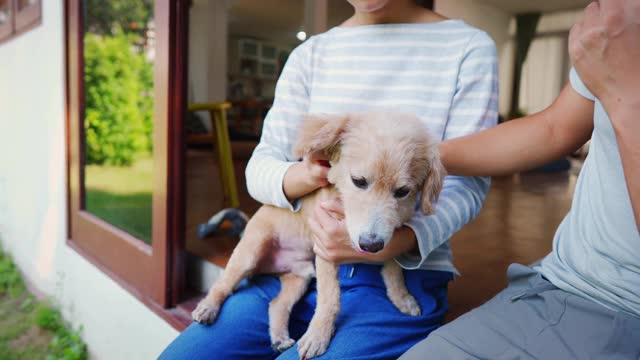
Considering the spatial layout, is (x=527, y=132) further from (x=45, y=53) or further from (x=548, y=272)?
(x=45, y=53)

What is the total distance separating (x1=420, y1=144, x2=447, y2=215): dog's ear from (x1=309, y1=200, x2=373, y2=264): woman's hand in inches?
7.6

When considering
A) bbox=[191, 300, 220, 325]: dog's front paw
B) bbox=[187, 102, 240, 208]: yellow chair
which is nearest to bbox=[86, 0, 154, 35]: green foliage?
bbox=[187, 102, 240, 208]: yellow chair

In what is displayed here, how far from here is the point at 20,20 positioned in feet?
14.7

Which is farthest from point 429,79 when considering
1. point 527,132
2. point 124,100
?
point 124,100

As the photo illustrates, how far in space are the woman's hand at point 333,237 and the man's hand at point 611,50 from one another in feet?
1.92

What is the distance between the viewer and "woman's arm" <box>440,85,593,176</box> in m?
1.14

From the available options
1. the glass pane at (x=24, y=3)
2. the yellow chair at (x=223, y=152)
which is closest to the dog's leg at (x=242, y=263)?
the yellow chair at (x=223, y=152)

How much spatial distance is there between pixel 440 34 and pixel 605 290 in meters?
0.73

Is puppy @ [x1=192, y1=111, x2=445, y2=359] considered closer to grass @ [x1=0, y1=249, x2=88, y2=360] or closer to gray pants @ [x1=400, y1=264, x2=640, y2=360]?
gray pants @ [x1=400, y1=264, x2=640, y2=360]

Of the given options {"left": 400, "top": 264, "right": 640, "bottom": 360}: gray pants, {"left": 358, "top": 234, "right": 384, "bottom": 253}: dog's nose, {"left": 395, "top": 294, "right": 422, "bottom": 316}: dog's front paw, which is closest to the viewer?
{"left": 400, "top": 264, "right": 640, "bottom": 360}: gray pants

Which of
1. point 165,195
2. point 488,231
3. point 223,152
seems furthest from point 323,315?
point 223,152

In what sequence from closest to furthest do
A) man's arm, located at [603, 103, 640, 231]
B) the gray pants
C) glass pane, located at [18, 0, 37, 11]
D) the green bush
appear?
man's arm, located at [603, 103, 640, 231], the gray pants, the green bush, glass pane, located at [18, 0, 37, 11]

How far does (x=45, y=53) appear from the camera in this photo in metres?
3.84

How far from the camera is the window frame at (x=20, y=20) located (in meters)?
3.98
